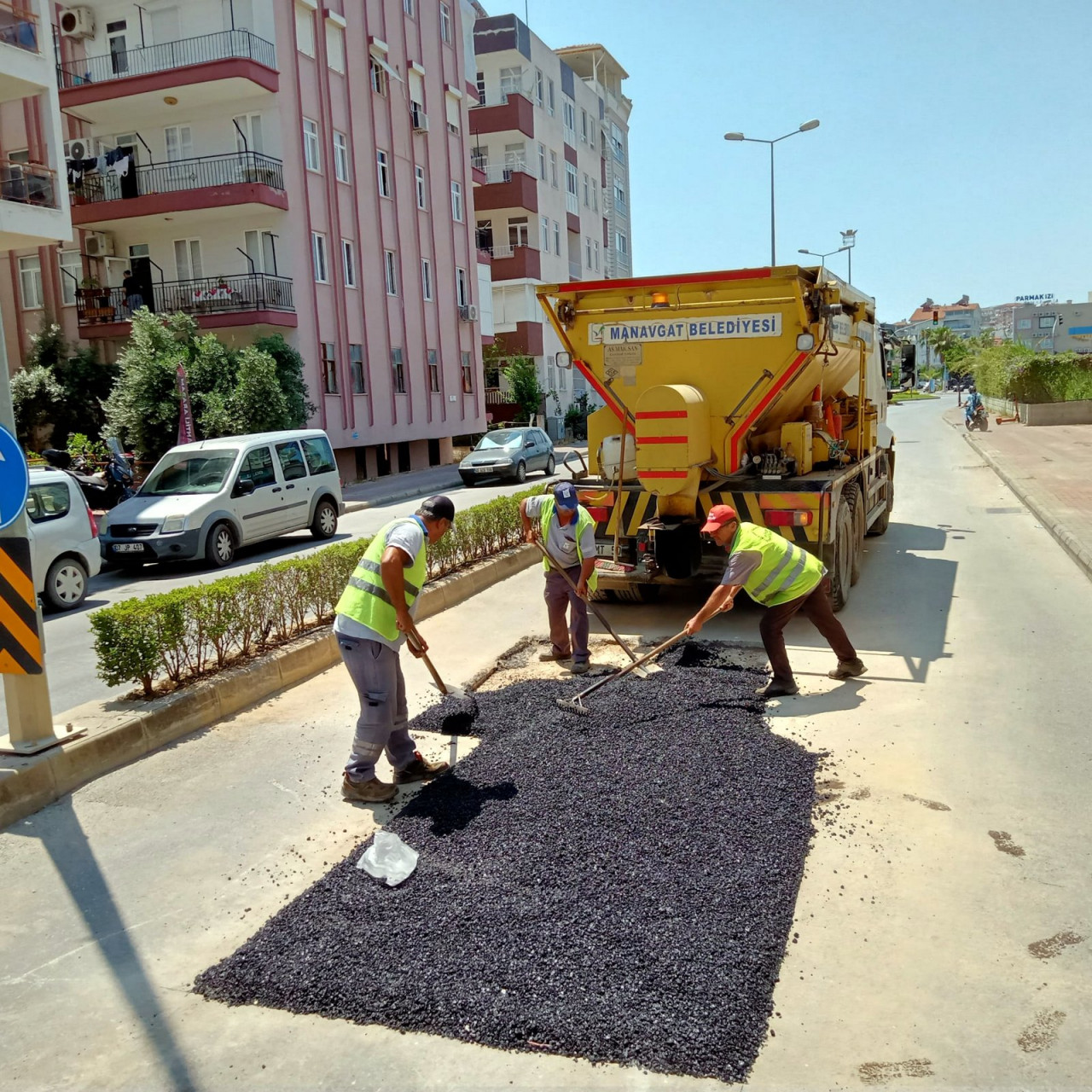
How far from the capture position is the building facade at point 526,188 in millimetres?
40969

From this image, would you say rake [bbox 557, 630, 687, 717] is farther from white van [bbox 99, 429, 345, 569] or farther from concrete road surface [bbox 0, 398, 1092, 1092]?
white van [bbox 99, 429, 345, 569]

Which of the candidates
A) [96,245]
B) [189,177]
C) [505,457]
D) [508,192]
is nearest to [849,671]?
[505,457]

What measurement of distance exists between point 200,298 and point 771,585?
20866 mm

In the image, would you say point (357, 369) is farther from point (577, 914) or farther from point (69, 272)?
point (577, 914)

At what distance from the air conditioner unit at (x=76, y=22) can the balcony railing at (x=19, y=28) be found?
1139 cm

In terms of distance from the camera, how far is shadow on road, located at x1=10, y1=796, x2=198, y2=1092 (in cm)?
338

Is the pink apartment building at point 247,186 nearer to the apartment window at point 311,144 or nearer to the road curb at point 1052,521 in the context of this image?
the apartment window at point 311,144

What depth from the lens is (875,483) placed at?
12516 mm

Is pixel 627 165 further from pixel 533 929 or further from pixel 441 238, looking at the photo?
pixel 533 929

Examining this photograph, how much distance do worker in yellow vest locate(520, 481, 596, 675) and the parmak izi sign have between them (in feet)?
6.80

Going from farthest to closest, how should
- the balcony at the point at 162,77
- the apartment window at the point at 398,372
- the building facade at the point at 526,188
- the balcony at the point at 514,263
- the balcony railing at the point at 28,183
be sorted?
the balcony at the point at 514,263 → the building facade at the point at 526,188 → the apartment window at the point at 398,372 → the balcony at the point at 162,77 → the balcony railing at the point at 28,183

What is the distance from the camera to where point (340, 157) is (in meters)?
26.5

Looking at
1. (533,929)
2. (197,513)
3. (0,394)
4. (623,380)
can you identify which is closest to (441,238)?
(197,513)

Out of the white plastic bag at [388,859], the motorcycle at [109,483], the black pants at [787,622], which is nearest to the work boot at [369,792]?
the white plastic bag at [388,859]
